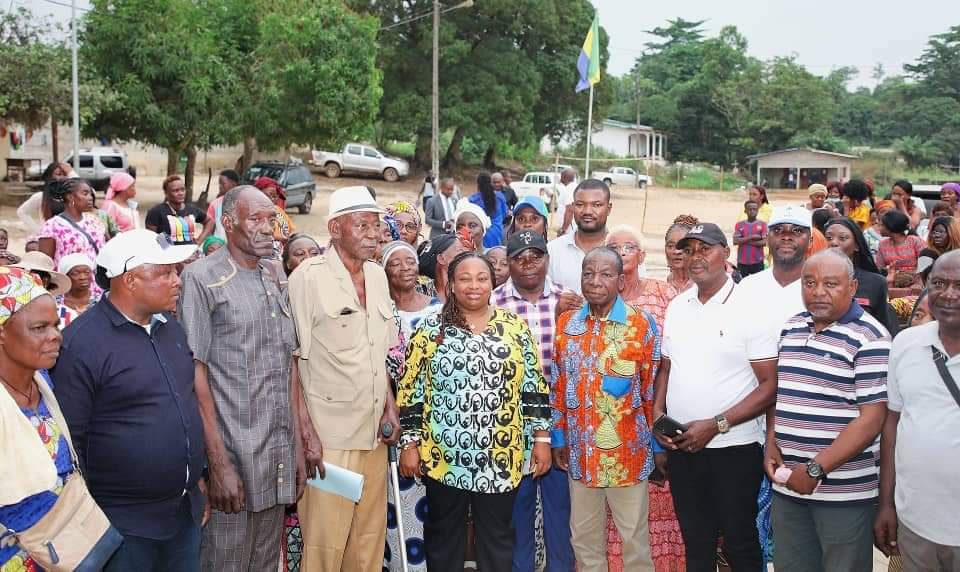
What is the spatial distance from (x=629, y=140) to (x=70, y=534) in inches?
2198

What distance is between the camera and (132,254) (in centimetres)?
342

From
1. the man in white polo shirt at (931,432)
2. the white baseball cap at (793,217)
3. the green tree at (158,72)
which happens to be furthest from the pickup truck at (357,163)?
the man in white polo shirt at (931,432)

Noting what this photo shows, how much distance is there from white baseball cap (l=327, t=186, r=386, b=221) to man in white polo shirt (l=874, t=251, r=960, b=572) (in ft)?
8.28

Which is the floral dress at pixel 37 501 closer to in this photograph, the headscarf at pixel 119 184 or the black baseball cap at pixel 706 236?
the black baseball cap at pixel 706 236

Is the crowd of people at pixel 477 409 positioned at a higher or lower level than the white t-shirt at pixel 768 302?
lower

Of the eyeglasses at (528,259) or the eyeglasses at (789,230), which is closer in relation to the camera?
the eyeglasses at (789,230)

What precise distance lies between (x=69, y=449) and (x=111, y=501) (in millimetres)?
397

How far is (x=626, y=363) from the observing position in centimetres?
427

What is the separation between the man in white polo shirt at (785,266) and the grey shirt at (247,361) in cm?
233

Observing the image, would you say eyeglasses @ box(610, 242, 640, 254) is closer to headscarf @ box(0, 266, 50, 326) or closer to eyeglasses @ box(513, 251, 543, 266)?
eyeglasses @ box(513, 251, 543, 266)

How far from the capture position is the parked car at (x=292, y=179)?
24750 millimetres

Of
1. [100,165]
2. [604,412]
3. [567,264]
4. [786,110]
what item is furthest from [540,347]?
[786,110]

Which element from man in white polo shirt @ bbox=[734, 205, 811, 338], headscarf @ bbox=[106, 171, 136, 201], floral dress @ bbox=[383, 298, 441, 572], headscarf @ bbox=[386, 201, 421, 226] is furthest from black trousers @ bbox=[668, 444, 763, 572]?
headscarf @ bbox=[106, 171, 136, 201]

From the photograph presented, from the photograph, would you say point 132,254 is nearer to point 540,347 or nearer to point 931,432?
point 540,347
